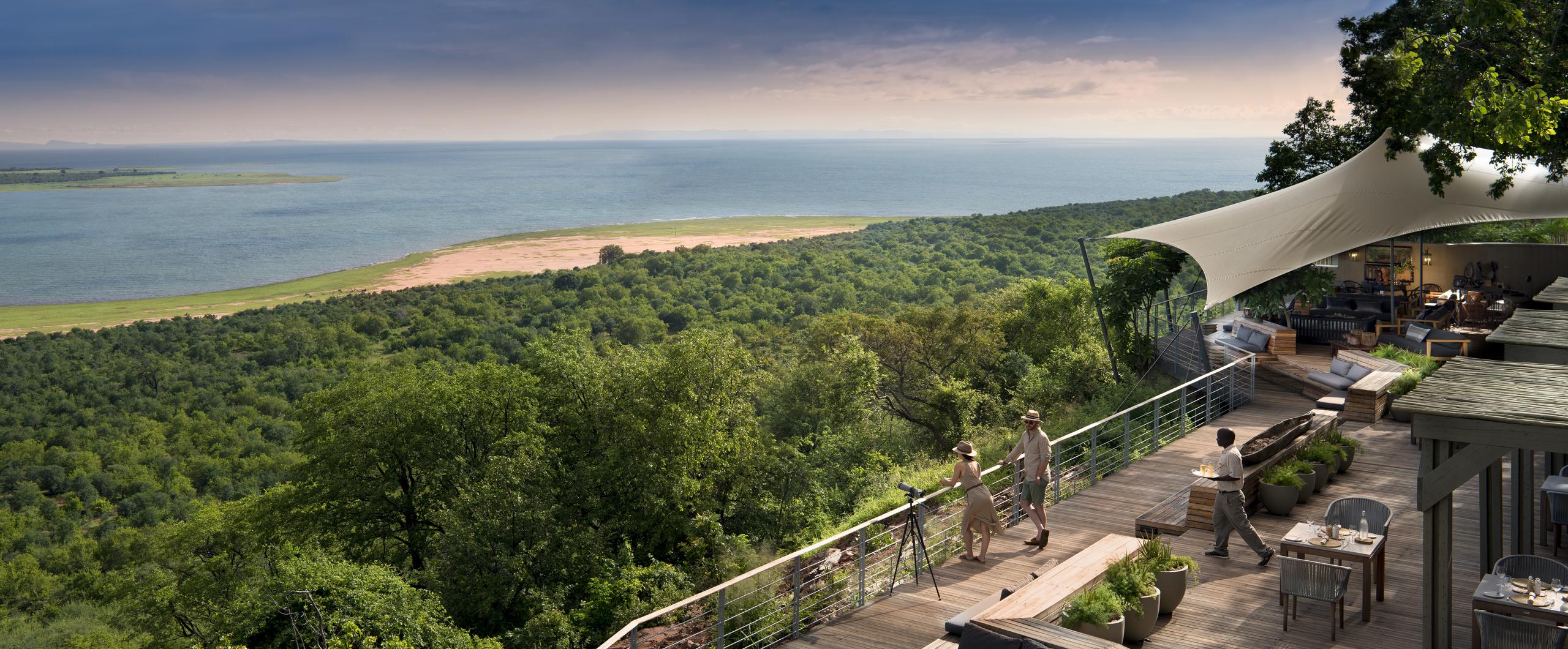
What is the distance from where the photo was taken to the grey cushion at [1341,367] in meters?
15.0

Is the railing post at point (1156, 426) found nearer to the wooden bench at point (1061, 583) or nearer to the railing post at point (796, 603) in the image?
the wooden bench at point (1061, 583)

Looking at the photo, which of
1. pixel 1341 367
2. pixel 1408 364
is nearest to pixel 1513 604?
pixel 1341 367

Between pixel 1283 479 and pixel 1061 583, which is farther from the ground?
pixel 1061 583

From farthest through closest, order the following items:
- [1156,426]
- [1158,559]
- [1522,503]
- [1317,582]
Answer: [1156,426] < [1158,559] < [1522,503] < [1317,582]

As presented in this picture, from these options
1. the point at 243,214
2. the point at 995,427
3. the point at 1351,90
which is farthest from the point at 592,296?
the point at 243,214

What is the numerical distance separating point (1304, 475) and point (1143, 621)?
4.35m

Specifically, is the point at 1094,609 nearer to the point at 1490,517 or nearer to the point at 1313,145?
the point at 1490,517

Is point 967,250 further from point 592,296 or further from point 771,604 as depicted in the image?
point 771,604

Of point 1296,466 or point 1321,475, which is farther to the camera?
point 1321,475

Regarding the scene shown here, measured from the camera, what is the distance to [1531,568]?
6441 mm

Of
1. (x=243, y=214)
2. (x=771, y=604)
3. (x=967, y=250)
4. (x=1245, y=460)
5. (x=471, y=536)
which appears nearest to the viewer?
(x=1245, y=460)

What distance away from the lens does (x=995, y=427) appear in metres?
34.3

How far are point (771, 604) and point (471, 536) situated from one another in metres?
13.6

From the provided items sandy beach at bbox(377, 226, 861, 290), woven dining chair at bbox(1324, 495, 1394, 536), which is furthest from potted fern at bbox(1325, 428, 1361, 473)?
sandy beach at bbox(377, 226, 861, 290)
